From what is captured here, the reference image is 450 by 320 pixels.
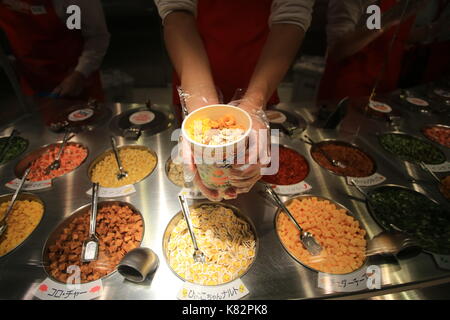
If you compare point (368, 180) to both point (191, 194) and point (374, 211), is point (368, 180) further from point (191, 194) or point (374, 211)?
point (191, 194)

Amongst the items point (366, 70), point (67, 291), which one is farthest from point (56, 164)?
point (366, 70)

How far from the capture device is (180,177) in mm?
1635

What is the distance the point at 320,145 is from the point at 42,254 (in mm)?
1917

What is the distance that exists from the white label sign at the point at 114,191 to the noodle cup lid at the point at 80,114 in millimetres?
882

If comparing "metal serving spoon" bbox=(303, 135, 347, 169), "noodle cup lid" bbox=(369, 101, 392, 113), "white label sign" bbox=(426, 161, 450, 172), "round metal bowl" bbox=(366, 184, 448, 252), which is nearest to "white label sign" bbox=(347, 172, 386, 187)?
"round metal bowl" bbox=(366, 184, 448, 252)

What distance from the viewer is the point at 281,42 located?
59.6 inches

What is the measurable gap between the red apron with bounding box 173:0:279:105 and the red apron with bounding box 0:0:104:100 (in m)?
1.16

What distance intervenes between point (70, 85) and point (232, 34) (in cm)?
165

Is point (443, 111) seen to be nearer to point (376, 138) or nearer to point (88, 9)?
point (376, 138)

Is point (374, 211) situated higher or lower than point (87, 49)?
lower

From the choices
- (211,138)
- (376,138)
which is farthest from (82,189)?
(376,138)

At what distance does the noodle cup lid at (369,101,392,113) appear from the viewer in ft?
7.50

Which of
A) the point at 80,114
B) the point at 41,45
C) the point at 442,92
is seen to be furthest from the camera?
the point at 442,92

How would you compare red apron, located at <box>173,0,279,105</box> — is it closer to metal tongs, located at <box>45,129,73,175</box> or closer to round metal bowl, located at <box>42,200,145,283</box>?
round metal bowl, located at <box>42,200,145,283</box>
